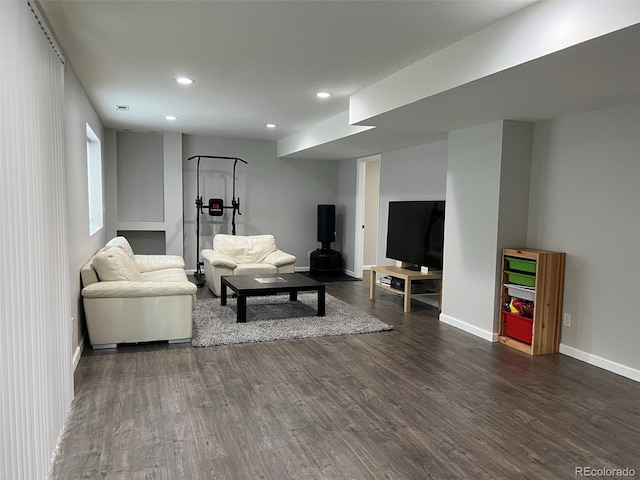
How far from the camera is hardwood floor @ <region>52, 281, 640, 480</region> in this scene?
2.32 metres

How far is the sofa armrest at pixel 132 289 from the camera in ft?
12.7

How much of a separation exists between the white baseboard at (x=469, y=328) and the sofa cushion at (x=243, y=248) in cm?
299

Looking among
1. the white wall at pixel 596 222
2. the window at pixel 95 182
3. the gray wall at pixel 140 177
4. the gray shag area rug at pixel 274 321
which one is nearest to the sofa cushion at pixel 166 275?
the gray shag area rug at pixel 274 321

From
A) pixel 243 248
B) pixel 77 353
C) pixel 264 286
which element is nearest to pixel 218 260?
pixel 243 248

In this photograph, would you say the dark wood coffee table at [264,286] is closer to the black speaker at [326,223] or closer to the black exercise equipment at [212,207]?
the black exercise equipment at [212,207]

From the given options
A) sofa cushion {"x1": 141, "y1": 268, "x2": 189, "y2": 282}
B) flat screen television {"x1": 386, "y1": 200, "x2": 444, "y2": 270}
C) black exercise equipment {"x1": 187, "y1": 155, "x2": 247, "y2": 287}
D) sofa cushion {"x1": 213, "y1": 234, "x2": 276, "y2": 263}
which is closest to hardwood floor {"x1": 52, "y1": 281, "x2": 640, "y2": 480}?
sofa cushion {"x1": 141, "y1": 268, "x2": 189, "y2": 282}

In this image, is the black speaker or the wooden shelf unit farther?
the black speaker

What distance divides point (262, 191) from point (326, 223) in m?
1.34

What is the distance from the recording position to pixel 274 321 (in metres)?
4.99

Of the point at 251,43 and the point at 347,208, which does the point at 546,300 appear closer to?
the point at 251,43

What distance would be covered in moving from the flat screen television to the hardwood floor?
155cm

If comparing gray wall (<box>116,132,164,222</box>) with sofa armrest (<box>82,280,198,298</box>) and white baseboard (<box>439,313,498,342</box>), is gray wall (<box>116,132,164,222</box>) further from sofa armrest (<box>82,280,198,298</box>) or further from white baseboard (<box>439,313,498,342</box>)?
white baseboard (<box>439,313,498,342</box>)

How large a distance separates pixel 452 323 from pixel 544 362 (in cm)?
123

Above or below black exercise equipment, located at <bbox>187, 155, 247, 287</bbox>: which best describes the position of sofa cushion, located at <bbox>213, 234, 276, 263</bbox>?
below
